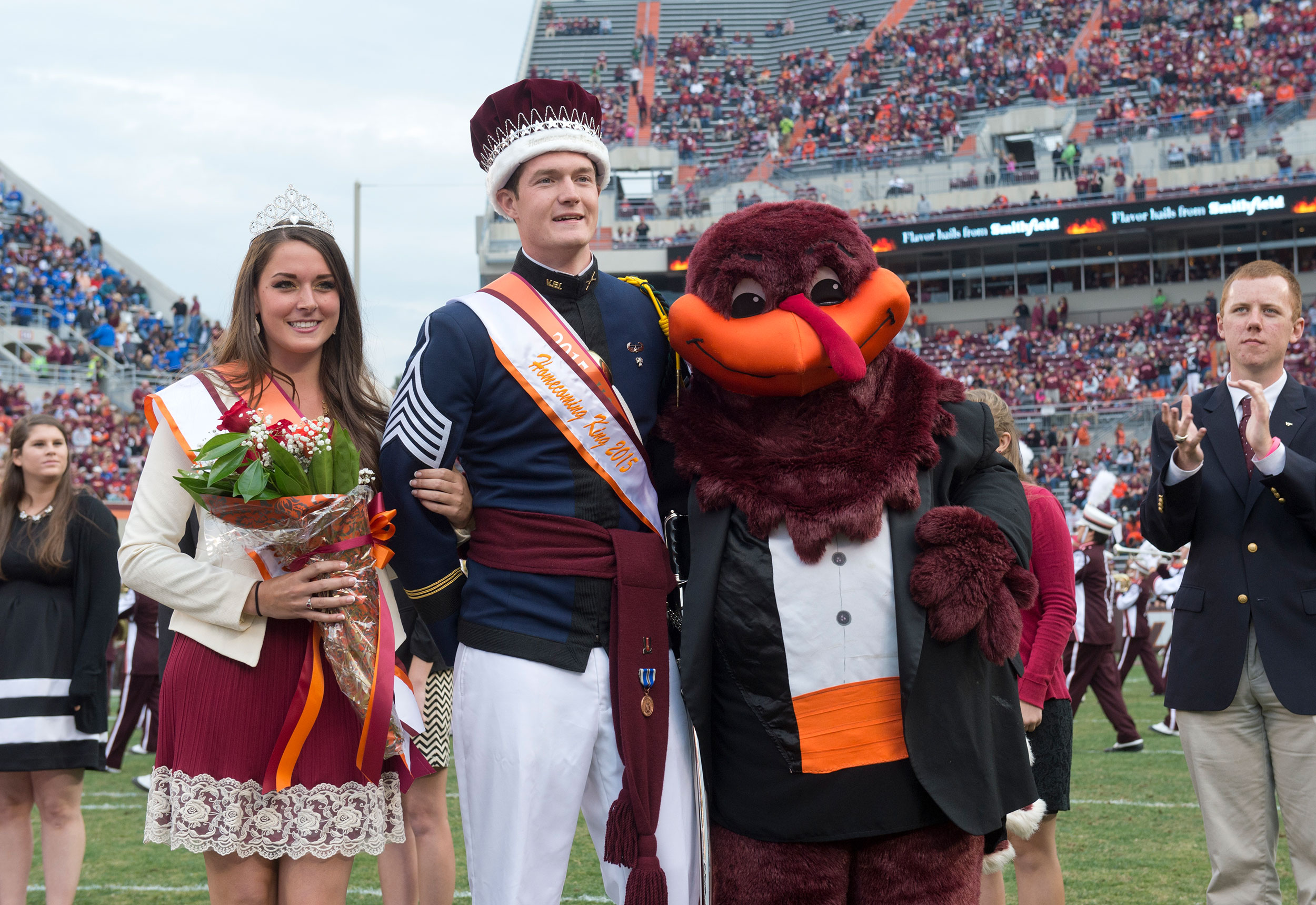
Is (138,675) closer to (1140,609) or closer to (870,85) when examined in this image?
(1140,609)

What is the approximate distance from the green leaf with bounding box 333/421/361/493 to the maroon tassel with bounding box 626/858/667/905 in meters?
1.10

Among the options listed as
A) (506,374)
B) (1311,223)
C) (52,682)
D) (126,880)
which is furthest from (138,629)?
(1311,223)

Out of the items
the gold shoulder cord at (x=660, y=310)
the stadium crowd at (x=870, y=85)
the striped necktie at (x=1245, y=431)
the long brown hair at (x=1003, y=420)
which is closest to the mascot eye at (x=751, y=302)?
the gold shoulder cord at (x=660, y=310)

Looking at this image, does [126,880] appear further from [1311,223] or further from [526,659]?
[1311,223]

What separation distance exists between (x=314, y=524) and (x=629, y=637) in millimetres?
770

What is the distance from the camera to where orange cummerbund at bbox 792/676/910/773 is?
273 cm

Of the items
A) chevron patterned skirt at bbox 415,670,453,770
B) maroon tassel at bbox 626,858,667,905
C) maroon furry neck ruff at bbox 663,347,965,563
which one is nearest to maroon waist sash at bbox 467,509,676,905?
maroon tassel at bbox 626,858,667,905

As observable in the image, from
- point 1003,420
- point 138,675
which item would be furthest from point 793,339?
point 138,675

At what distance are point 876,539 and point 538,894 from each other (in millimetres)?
1123

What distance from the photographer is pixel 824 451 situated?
9.26 ft

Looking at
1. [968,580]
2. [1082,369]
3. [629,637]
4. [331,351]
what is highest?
[1082,369]

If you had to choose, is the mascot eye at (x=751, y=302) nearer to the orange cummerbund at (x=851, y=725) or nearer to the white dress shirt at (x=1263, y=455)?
the orange cummerbund at (x=851, y=725)

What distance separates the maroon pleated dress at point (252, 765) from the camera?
9.18 ft

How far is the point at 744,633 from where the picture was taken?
111 inches
